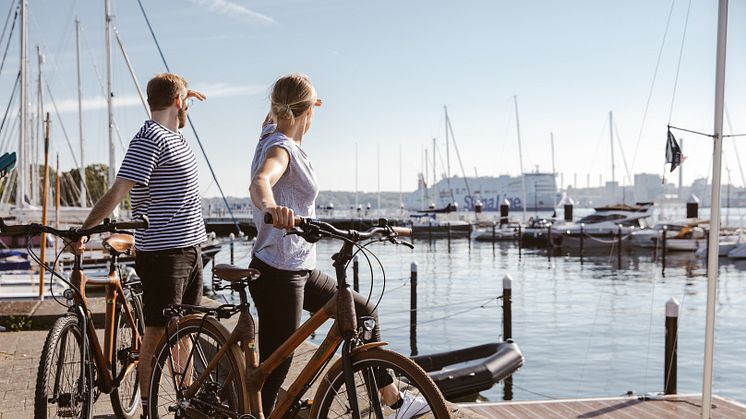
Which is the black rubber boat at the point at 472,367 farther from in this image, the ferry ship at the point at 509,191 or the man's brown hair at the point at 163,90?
the ferry ship at the point at 509,191

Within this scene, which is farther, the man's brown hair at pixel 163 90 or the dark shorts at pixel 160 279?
the man's brown hair at pixel 163 90

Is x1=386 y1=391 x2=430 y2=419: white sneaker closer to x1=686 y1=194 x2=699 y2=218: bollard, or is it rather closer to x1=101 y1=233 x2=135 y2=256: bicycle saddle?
x1=101 y1=233 x2=135 y2=256: bicycle saddle

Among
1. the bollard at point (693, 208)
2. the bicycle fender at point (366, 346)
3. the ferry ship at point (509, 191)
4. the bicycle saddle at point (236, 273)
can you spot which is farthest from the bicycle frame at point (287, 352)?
the ferry ship at point (509, 191)

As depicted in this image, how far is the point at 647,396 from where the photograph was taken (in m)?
9.37

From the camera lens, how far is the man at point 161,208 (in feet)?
12.5

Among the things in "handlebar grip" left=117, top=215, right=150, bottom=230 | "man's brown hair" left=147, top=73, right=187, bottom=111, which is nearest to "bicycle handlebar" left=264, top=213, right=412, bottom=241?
"handlebar grip" left=117, top=215, right=150, bottom=230

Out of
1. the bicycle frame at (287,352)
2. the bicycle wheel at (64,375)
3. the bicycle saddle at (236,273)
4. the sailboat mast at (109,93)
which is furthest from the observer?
the sailboat mast at (109,93)

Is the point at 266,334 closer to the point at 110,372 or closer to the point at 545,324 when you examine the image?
the point at 110,372

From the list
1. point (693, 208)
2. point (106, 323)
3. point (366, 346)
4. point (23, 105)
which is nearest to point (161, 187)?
point (106, 323)

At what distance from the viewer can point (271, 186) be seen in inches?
121

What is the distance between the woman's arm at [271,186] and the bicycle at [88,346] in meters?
0.85

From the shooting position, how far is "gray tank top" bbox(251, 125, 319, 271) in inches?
131

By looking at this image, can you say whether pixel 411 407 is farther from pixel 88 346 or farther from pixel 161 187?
pixel 88 346

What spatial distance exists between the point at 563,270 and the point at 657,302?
11501mm
